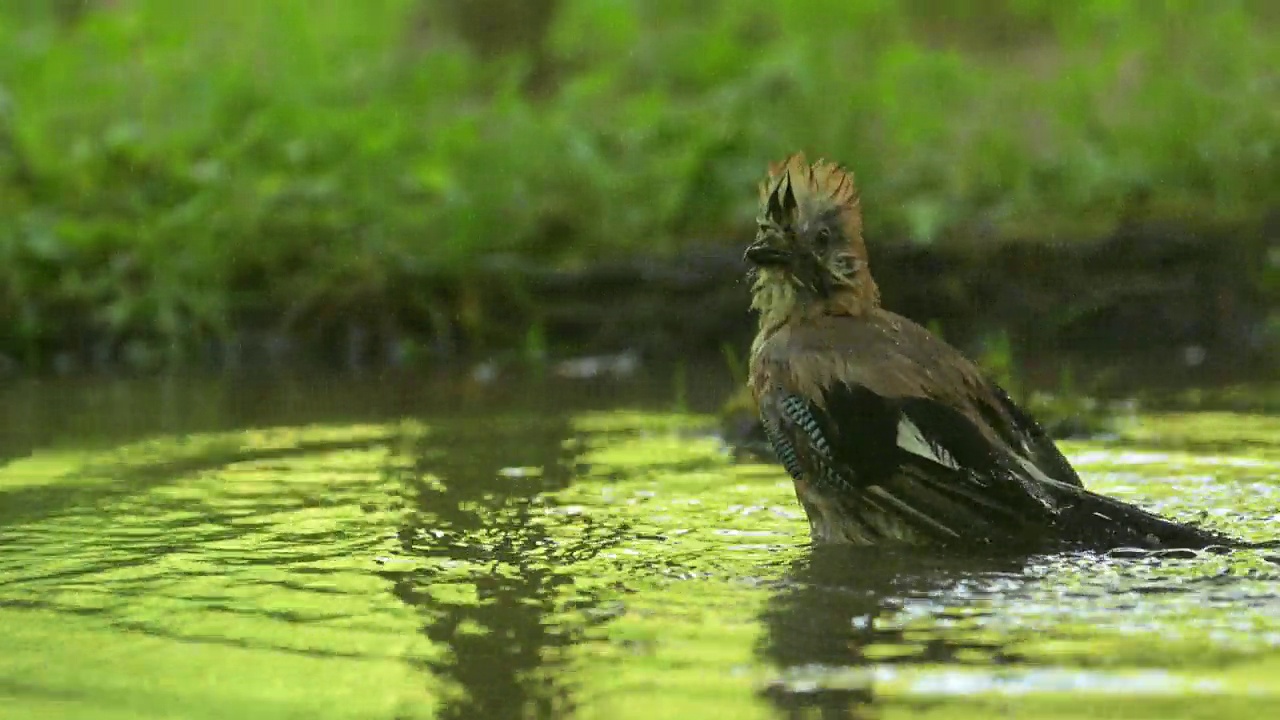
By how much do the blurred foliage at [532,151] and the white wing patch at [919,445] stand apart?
15.6ft

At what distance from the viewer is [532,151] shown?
10906mm

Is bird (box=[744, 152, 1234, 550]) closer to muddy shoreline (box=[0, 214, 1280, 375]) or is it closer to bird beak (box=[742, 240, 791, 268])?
bird beak (box=[742, 240, 791, 268])

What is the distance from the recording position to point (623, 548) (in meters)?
4.96

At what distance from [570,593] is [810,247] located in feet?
4.48

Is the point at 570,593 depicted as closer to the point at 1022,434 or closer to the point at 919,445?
the point at 919,445

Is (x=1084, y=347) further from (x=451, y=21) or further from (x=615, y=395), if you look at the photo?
(x=451, y=21)

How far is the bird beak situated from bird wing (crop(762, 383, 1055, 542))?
406 millimetres

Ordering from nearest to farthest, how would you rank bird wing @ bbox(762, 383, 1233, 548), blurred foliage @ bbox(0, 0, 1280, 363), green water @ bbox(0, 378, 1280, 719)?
green water @ bbox(0, 378, 1280, 719) < bird wing @ bbox(762, 383, 1233, 548) < blurred foliage @ bbox(0, 0, 1280, 363)

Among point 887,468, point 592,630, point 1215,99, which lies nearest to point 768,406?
point 887,468

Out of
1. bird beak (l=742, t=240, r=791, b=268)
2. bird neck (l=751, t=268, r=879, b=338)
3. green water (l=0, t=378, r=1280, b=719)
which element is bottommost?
green water (l=0, t=378, r=1280, b=719)

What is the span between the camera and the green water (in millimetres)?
3506

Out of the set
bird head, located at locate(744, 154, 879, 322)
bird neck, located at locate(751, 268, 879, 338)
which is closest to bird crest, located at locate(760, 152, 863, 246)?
bird head, located at locate(744, 154, 879, 322)

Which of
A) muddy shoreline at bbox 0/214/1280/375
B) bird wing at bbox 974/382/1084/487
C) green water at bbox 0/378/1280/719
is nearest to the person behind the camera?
green water at bbox 0/378/1280/719

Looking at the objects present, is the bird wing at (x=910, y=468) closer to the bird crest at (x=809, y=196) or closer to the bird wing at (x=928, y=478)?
the bird wing at (x=928, y=478)
